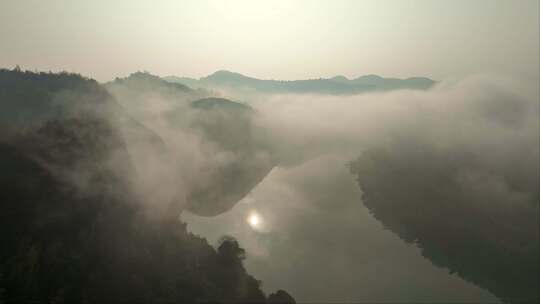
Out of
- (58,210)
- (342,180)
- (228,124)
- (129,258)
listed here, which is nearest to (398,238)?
(342,180)

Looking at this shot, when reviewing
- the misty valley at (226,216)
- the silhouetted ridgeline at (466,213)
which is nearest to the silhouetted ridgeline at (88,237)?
the misty valley at (226,216)

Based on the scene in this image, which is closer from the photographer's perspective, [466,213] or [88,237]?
[88,237]

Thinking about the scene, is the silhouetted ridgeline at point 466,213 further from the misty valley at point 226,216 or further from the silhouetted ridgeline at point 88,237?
the silhouetted ridgeline at point 88,237

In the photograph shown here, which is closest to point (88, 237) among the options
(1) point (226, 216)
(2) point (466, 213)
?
(1) point (226, 216)

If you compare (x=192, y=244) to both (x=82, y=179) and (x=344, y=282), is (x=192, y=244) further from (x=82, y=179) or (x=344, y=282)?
(x=344, y=282)

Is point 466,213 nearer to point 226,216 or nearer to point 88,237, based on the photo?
point 226,216

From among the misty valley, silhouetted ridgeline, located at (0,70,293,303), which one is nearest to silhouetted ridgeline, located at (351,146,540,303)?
the misty valley

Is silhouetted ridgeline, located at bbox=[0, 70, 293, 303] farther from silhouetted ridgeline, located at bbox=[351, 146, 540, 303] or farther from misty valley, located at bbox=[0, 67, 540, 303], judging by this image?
silhouetted ridgeline, located at bbox=[351, 146, 540, 303]

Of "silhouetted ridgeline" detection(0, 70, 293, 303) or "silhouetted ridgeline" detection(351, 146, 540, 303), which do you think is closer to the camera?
"silhouetted ridgeline" detection(0, 70, 293, 303)
